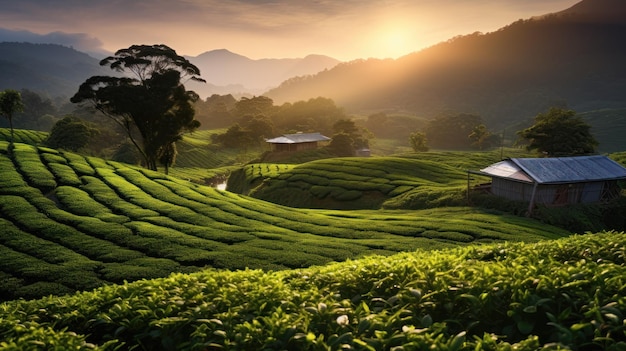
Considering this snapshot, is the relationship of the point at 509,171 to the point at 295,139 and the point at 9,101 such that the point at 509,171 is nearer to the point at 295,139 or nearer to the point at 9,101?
the point at 295,139

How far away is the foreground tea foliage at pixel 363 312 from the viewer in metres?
4.47

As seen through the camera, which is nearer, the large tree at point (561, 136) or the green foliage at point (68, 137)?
the large tree at point (561, 136)

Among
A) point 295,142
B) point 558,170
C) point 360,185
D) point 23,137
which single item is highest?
point 558,170

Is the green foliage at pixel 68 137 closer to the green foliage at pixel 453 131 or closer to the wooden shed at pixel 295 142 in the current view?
the wooden shed at pixel 295 142

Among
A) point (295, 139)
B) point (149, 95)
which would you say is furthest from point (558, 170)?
point (295, 139)

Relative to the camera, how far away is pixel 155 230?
21234mm

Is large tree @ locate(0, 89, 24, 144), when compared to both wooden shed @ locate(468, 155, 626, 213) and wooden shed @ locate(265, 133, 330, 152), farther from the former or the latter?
→ wooden shed @ locate(468, 155, 626, 213)

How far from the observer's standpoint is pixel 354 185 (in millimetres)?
44219

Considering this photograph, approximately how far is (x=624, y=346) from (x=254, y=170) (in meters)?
59.4

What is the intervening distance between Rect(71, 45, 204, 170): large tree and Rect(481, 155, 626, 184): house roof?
116ft

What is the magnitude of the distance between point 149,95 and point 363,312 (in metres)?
43.5

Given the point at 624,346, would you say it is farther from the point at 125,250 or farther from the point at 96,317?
the point at 125,250

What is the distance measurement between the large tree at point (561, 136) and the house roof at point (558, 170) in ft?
58.4

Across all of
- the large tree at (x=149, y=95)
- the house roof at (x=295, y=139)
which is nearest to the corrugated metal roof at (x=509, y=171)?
the large tree at (x=149, y=95)
